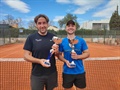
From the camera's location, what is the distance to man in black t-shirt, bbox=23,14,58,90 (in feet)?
8.60

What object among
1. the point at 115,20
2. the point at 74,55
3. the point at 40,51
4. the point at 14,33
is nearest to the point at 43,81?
the point at 40,51

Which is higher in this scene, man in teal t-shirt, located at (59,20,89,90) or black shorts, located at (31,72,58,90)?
man in teal t-shirt, located at (59,20,89,90)

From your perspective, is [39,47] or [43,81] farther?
[43,81]

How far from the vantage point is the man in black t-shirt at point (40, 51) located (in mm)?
2621

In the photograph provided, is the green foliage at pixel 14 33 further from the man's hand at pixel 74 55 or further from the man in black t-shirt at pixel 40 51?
the man's hand at pixel 74 55

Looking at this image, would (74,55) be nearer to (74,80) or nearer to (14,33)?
(74,80)

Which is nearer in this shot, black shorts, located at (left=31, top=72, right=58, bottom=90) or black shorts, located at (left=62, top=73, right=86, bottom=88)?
black shorts, located at (left=31, top=72, right=58, bottom=90)

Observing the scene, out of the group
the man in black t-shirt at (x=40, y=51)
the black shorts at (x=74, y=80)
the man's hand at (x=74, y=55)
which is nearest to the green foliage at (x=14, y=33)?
the black shorts at (x=74, y=80)

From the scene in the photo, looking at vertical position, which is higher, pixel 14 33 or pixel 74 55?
pixel 14 33

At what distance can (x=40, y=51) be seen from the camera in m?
2.63

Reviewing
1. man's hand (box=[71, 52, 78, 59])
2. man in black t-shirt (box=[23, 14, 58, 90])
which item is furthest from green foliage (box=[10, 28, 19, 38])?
man's hand (box=[71, 52, 78, 59])

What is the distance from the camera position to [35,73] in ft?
8.95

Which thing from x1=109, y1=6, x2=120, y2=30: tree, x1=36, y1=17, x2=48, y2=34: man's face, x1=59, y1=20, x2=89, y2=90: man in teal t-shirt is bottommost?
x1=59, y1=20, x2=89, y2=90: man in teal t-shirt

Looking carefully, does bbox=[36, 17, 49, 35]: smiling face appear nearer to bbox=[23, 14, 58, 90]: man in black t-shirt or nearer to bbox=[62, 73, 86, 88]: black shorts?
bbox=[23, 14, 58, 90]: man in black t-shirt
